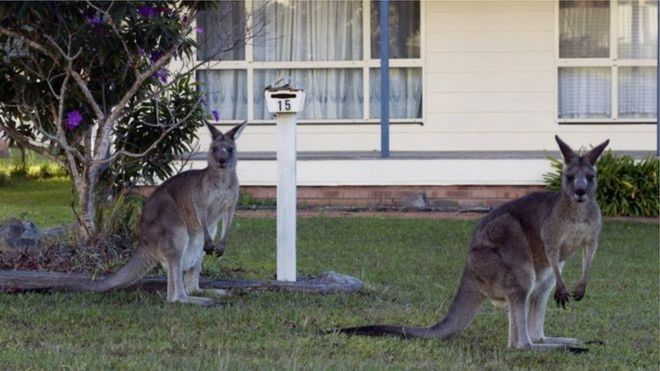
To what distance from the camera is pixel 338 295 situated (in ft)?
34.6

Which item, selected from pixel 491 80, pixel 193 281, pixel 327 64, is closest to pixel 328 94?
pixel 327 64

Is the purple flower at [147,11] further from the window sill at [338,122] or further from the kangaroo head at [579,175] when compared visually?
the window sill at [338,122]

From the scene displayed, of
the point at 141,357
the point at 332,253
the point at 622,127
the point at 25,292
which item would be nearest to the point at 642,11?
the point at 622,127

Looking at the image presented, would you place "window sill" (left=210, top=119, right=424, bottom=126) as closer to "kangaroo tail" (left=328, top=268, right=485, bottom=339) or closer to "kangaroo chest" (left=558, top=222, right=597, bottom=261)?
"kangaroo tail" (left=328, top=268, right=485, bottom=339)

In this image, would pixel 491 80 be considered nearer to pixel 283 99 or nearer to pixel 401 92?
pixel 401 92

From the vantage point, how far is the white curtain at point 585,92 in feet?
65.9

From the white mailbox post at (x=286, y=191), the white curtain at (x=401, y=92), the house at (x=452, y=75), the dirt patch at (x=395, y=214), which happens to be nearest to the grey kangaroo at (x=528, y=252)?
the white mailbox post at (x=286, y=191)

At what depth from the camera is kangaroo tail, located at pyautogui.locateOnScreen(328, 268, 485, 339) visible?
27.4 ft

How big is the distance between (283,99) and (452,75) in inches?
379

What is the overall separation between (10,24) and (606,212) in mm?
9309

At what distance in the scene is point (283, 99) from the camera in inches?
414

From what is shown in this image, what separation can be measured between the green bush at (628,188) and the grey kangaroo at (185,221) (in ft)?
27.3

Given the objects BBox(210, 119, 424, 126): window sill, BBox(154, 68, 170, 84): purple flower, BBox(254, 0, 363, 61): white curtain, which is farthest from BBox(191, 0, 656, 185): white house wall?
BBox(154, 68, 170, 84): purple flower

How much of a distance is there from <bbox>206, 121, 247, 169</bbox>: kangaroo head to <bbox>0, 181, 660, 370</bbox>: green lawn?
Result: 3.54 feet
